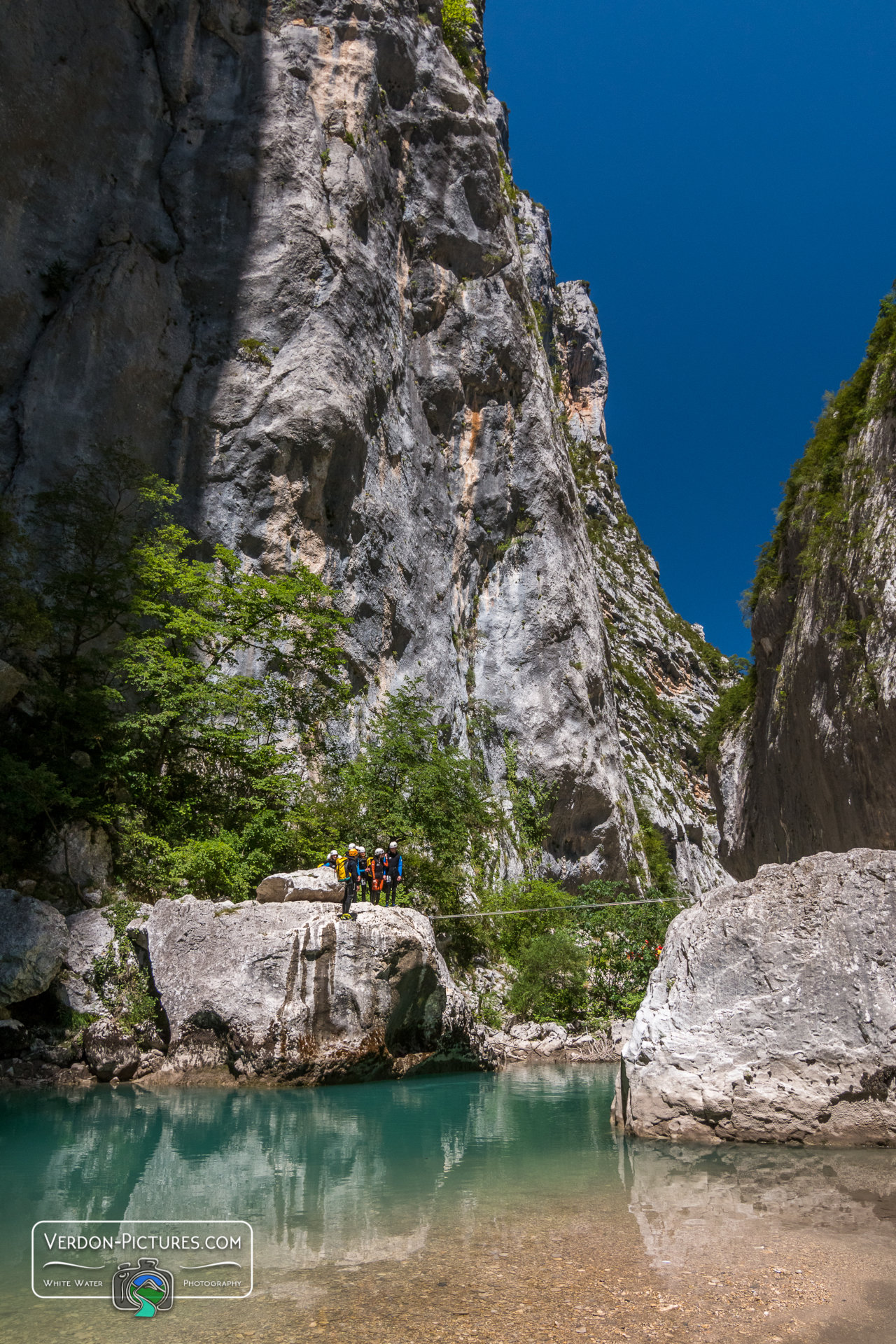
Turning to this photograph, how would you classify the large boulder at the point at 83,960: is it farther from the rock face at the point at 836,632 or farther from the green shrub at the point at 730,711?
the green shrub at the point at 730,711

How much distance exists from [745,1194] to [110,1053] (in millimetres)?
8484

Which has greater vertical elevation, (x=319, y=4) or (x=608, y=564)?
(x=319, y=4)

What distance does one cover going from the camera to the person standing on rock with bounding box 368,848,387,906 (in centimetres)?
1424

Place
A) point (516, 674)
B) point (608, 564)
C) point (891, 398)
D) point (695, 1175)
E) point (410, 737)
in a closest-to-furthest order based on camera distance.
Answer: point (695, 1175)
point (891, 398)
point (410, 737)
point (516, 674)
point (608, 564)

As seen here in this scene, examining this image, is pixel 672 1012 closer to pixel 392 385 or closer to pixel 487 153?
pixel 392 385

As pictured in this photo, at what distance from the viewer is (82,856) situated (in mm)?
13625

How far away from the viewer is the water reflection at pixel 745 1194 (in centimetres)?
468

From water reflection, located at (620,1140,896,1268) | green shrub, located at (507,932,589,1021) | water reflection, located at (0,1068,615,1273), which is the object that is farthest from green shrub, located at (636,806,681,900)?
water reflection, located at (620,1140,896,1268)

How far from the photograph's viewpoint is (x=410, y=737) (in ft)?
67.0

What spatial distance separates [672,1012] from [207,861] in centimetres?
900

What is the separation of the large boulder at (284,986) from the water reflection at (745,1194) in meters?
5.31

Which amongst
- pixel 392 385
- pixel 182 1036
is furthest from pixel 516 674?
pixel 182 1036

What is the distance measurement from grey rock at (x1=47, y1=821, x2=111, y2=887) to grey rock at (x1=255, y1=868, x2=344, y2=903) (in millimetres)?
2912

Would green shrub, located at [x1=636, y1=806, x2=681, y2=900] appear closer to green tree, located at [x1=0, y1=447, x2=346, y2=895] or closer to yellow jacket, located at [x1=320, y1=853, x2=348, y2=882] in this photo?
green tree, located at [x1=0, y1=447, x2=346, y2=895]
